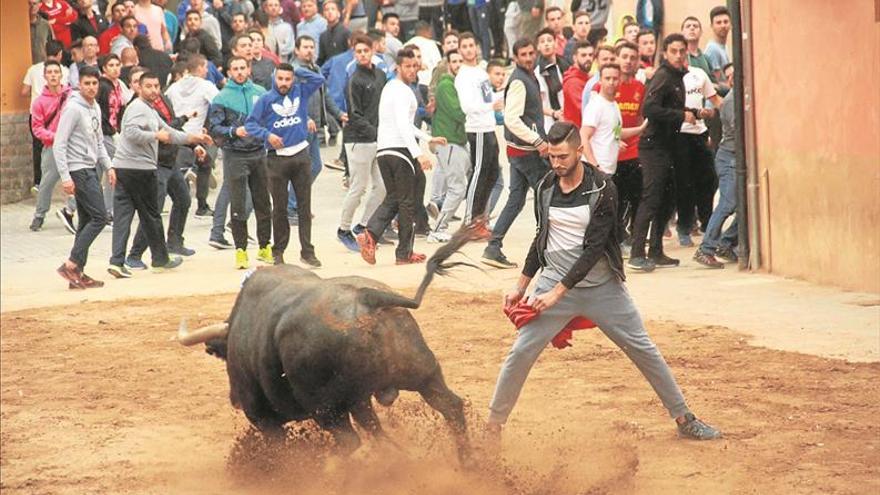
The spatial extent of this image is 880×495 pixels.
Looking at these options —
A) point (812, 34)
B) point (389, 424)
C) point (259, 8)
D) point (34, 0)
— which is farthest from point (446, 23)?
point (389, 424)

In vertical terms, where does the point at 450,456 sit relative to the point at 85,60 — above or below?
below

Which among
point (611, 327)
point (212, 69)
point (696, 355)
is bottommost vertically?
point (696, 355)

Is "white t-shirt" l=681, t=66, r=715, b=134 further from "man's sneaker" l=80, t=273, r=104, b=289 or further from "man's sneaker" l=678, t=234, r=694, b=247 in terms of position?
"man's sneaker" l=80, t=273, r=104, b=289

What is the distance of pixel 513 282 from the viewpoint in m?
14.3

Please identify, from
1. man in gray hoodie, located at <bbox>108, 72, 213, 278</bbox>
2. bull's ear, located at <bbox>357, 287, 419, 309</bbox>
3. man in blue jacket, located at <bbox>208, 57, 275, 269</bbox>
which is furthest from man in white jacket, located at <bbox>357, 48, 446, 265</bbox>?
bull's ear, located at <bbox>357, 287, 419, 309</bbox>

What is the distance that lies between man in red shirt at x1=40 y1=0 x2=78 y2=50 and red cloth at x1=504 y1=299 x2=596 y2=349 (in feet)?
45.4

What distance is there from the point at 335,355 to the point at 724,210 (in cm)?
829

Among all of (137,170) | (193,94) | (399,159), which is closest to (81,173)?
(137,170)

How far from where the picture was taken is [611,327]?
823 cm

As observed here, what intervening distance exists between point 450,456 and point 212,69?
14.0 m

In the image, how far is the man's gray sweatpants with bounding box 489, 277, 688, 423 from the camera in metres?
8.15

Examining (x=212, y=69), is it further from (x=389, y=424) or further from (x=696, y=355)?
(x=389, y=424)

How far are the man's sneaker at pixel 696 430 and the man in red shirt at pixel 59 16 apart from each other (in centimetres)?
1414

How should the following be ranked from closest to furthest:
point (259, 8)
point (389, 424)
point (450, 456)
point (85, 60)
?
1. point (450, 456)
2. point (389, 424)
3. point (85, 60)
4. point (259, 8)
